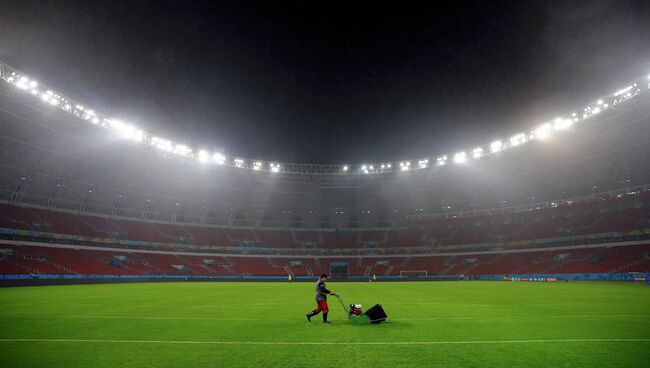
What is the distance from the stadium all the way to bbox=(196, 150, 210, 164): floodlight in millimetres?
208

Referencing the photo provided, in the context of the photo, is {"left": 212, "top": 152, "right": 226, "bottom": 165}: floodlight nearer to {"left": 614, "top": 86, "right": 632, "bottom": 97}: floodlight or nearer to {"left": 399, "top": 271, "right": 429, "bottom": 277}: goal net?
{"left": 399, "top": 271, "right": 429, "bottom": 277}: goal net

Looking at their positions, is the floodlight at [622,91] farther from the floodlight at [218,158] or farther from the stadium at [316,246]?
the floodlight at [218,158]

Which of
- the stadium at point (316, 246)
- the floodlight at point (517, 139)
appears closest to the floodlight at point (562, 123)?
the stadium at point (316, 246)

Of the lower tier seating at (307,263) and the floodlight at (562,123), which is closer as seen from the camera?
the lower tier seating at (307,263)

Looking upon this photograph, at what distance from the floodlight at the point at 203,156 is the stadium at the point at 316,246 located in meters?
0.21

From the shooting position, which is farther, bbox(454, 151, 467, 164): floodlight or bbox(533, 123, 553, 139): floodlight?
bbox(454, 151, 467, 164): floodlight

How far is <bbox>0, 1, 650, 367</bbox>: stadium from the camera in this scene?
904 centimetres

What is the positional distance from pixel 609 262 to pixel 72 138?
6532cm

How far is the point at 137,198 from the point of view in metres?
60.9

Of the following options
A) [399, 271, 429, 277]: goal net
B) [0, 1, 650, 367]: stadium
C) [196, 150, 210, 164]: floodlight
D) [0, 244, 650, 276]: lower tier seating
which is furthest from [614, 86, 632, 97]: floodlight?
[196, 150, 210, 164]: floodlight

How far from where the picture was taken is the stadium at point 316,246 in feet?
29.7

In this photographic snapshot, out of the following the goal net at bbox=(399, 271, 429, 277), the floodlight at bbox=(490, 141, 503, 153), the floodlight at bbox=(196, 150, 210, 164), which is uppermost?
the floodlight at bbox=(196, 150, 210, 164)

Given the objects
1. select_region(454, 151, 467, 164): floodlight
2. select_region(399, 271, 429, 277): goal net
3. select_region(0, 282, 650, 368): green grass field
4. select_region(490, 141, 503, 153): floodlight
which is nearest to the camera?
select_region(0, 282, 650, 368): green grass field

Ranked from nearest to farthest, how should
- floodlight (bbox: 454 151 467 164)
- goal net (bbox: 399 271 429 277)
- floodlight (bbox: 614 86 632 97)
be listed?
floodlight (bbox: 614 86 632 97) < floodlight (bbox: 454 151 467 164) < goal net (bbox: 399 271 429 277)
